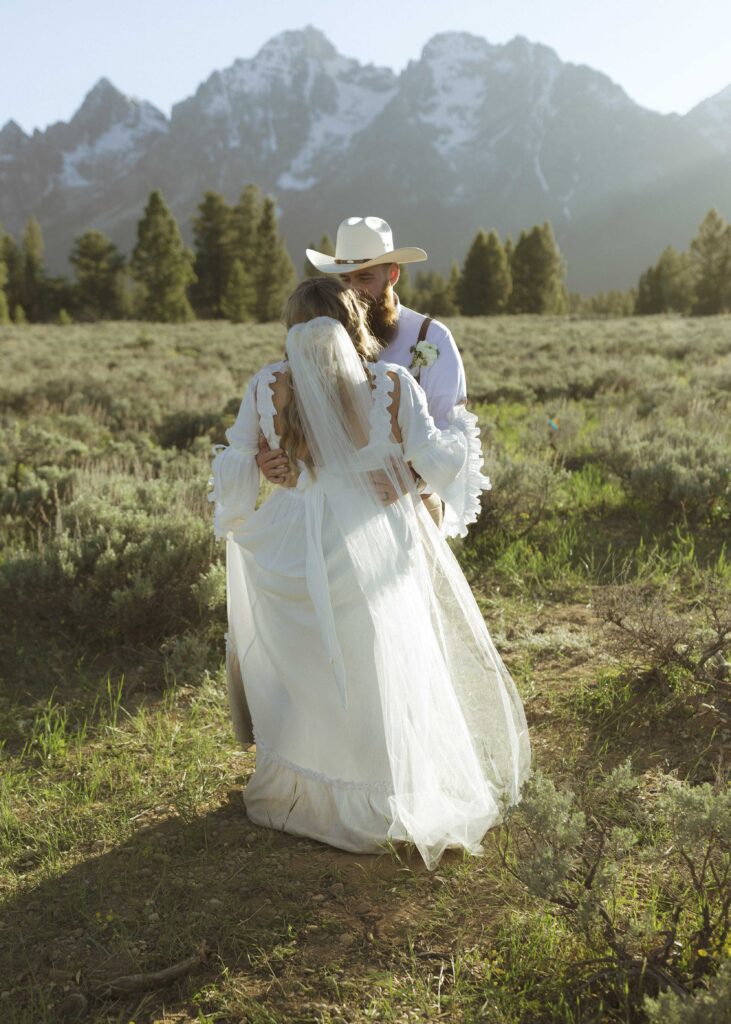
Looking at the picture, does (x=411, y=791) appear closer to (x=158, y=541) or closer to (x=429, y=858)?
(x=429, y=858)

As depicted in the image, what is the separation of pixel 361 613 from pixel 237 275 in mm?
40233

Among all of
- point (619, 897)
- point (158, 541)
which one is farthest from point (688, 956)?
point (158, 541)

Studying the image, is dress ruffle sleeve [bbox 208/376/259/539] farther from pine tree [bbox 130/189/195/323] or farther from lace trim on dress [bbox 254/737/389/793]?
pine tree [bbox 130/189/195/323]

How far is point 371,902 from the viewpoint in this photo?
2.70m

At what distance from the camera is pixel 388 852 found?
292cm

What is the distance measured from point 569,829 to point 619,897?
1.81 feet

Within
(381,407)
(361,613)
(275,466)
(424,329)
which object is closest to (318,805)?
(361,613)

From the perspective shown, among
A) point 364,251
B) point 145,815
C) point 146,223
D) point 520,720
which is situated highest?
point 146,223

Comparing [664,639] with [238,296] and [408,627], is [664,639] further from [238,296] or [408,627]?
[238,296]

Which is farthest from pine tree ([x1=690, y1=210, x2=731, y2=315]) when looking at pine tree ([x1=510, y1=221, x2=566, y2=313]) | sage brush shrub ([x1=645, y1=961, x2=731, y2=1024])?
sage brush shrub ([x1=645, y1=961, x2=731, y2=1024])

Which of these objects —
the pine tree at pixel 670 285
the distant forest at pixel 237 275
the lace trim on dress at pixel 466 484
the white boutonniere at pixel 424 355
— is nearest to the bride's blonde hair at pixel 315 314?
the lace trim on dress at pixel 466 484

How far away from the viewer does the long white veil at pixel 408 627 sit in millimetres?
2824

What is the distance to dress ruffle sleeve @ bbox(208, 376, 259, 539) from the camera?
123 inches

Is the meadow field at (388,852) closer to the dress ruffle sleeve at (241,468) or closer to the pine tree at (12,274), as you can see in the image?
the dress ruffle sleeve at (241,468)
